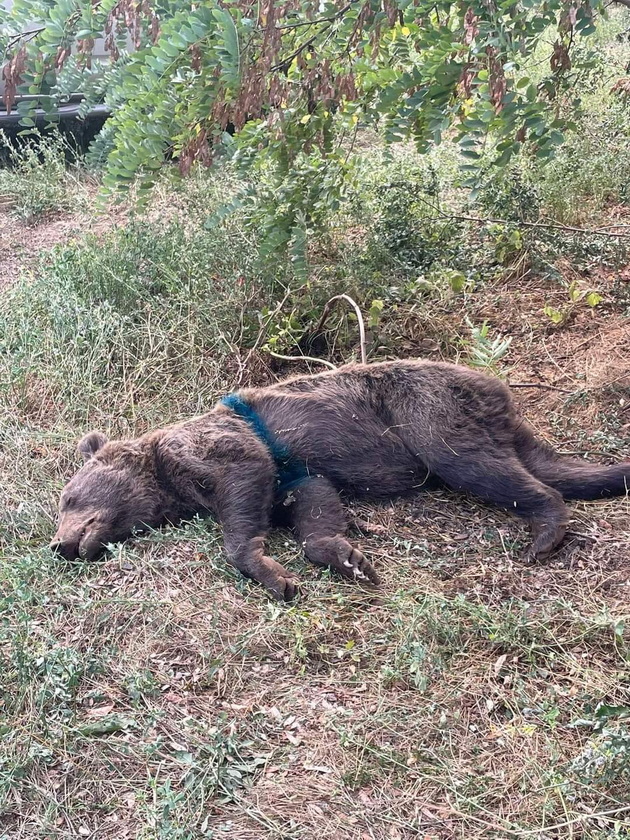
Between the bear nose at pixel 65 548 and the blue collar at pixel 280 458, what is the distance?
1.18 meters

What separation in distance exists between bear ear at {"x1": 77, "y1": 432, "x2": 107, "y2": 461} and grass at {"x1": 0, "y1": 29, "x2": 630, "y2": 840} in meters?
0.28

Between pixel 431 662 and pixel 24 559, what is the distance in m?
2.21

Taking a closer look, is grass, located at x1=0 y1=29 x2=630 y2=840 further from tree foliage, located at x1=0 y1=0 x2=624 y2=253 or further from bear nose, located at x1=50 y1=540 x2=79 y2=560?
tree foliage, located at x1=0 y1=0 x2=624 y2=253

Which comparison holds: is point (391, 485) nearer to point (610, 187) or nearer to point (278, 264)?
point (278, 264)

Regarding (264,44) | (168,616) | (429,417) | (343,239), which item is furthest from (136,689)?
(343,239)

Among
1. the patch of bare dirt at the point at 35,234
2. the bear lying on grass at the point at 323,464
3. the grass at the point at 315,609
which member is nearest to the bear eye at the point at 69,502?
the bear lying on grass at the point at 323,464

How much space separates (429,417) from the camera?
4555mm

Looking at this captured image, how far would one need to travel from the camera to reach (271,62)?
11.9 ft

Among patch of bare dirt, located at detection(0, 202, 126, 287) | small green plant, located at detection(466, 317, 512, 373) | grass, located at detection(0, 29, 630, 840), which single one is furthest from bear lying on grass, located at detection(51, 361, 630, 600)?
patch of bare dirt, located at detection(0, 202, 126, 287)

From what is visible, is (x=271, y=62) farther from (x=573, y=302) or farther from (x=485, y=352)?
(x=573, y=302)

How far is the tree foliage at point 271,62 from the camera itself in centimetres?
338

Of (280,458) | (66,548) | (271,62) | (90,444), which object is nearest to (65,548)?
(66,548)

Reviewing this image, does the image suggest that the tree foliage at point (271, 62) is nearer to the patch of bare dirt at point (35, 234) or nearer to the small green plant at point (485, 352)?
the small green plant at point (485, 352)

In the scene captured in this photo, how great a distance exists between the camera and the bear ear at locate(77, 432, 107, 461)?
4.80m
